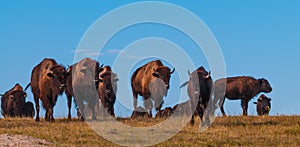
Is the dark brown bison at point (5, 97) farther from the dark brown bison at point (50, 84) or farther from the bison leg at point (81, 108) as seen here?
the bison leg at point (81, 108)

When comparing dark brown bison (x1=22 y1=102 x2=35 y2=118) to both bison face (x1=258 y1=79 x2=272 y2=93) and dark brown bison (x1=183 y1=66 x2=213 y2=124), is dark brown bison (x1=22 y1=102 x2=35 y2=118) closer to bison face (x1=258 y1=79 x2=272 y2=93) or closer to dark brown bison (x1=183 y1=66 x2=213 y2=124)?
bison face (x1=258 y1=79 x2=272 y2=93)

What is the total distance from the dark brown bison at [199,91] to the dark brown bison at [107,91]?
506cm

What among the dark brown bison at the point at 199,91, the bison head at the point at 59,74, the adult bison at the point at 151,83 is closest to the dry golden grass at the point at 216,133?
the dark brown bison at the point at 199,91

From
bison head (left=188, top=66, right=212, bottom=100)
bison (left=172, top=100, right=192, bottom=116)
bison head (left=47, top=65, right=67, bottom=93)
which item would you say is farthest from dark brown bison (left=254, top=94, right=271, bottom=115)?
bison head (left=47, top=65, right=67, bottom=93)

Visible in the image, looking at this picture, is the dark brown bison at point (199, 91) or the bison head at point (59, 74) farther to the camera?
the bison head at point (59, 74)

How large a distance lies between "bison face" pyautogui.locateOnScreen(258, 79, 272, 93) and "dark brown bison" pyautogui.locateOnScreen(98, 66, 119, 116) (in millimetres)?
14609

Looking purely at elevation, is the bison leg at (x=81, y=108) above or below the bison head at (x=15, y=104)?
below

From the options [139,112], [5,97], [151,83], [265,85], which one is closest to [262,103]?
[265,85]

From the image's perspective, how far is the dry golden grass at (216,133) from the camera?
1723cm

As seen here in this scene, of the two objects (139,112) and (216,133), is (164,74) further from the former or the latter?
(216,133)

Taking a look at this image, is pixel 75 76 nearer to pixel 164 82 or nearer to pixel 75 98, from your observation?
pixel 75 98

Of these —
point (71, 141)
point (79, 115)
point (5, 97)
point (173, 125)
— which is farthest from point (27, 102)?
point (71, 141)

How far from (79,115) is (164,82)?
3942mm

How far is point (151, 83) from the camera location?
29.0 m
